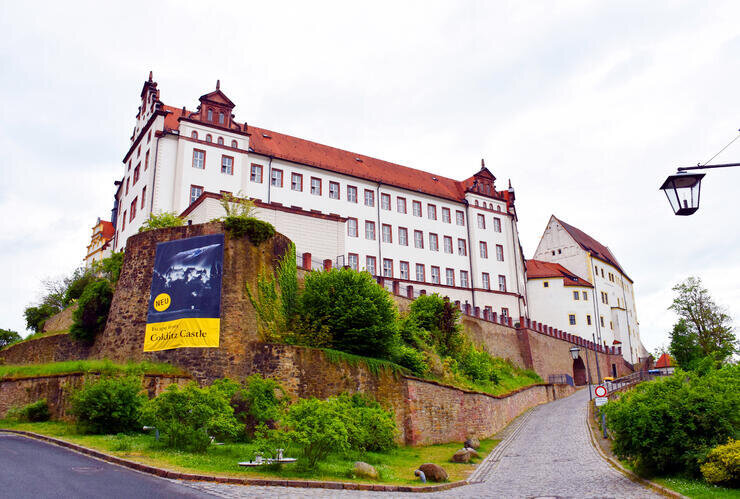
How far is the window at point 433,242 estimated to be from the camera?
50991 mm

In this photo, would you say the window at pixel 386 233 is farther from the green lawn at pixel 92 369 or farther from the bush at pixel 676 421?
the bush at pixel 676 421

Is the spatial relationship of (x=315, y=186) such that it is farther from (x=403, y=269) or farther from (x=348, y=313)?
(x=348, y=313)

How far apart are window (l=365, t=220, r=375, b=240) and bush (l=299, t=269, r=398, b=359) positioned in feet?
69.3

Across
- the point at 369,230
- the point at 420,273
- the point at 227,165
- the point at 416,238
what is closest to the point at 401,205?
the point at 416,238

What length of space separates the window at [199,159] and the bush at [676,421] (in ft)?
97.5

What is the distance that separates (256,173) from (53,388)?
918 inches

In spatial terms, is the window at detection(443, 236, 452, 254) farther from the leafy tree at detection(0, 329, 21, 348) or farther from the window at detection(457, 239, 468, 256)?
the leafy tree at detection(0, 329, 21, 348)

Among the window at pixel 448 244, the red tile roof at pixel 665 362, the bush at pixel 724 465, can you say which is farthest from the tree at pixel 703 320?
the bush at pixel 724 465

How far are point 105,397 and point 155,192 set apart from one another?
20.4 meters

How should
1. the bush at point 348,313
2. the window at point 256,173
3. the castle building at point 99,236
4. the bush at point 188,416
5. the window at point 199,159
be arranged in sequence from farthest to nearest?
1. the castle building at point 99,236
2. the window at point 256,173
3. the window at point 199,159
4. the bush at point 348,313
5. the bush at point 188,416

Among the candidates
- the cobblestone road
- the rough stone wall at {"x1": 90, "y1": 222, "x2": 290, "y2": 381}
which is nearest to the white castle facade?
the rough stone wall at {"x1": 90, "y1": 222, "x2": 290, "y2": 381}

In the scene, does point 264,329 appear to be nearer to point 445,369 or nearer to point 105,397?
point 105,397

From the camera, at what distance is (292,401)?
20.8 metres

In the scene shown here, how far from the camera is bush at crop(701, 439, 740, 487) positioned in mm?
12188
